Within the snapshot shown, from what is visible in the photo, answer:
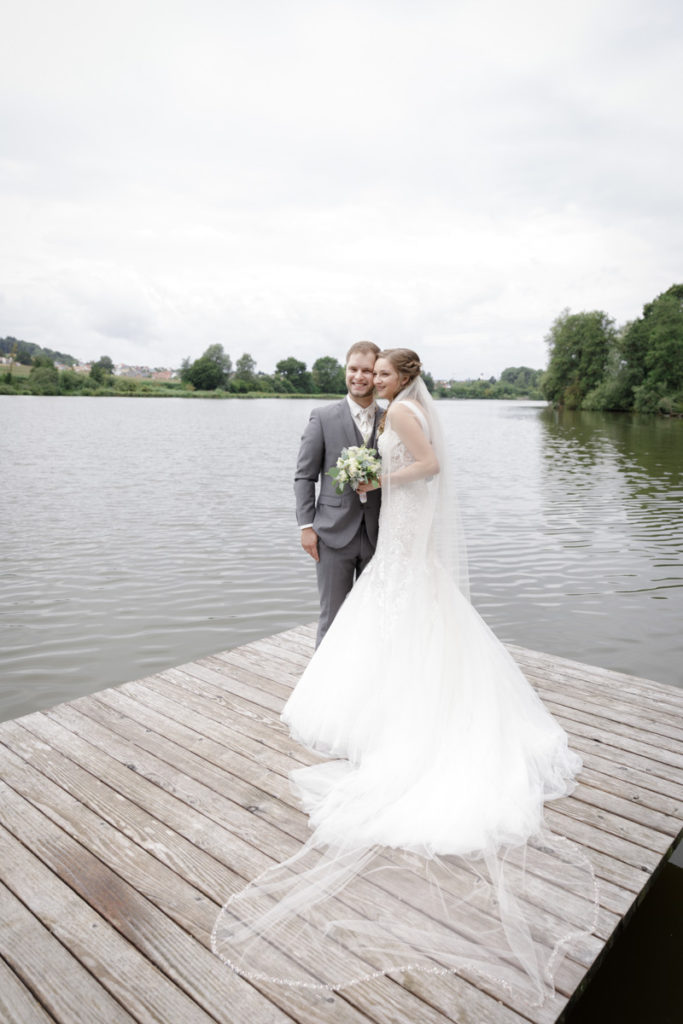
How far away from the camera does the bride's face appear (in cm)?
362

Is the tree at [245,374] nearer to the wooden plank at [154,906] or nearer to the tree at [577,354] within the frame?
the tree at [577,354]

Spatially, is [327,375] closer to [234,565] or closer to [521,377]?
[521,377]

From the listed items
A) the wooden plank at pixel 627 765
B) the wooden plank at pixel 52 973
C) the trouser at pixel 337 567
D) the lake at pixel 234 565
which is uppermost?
the trouser at pixel 337 567

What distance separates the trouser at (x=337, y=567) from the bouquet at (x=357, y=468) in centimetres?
48

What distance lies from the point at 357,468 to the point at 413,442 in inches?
14.1

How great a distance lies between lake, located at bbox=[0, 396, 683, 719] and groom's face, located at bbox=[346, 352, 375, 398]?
4.09 m

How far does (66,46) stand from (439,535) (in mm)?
29221

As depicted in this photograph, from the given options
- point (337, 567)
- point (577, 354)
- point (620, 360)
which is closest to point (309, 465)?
point (337, 567)

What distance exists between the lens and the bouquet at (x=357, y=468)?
146 inches

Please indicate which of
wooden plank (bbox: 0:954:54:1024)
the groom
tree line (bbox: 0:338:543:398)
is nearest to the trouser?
the groom

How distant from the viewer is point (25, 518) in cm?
1306

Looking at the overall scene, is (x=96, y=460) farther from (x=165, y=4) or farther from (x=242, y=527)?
(x=165, y=4)

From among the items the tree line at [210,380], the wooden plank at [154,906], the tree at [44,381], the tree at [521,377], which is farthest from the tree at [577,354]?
the tree at [521,377]

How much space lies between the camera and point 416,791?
3.06 meters
